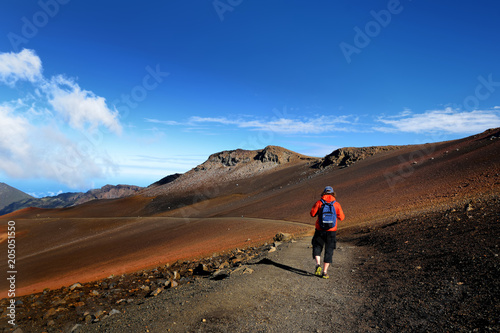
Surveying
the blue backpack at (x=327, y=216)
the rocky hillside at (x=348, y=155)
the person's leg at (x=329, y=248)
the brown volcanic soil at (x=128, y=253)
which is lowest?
the brown volcanic soil at (x=128, y=253)

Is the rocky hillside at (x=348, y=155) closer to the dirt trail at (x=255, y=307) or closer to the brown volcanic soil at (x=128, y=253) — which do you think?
the brown volcanic soil at (x=128, y=253)

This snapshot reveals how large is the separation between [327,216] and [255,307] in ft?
8.42

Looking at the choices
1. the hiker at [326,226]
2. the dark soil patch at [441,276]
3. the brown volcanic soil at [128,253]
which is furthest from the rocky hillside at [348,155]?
the hiker at [326,226]

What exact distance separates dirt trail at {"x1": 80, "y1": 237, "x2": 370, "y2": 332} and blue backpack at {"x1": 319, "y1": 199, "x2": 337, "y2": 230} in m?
1.22

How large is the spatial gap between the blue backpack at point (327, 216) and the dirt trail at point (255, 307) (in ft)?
4.01

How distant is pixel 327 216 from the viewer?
5.63 meters

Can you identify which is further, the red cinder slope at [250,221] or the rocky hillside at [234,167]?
the rocky hillside at [234,167]

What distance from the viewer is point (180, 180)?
90250mm

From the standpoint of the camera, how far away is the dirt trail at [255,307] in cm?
354

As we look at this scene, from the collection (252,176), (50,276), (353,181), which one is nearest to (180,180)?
(252,176)

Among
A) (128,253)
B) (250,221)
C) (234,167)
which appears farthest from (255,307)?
(234,167)

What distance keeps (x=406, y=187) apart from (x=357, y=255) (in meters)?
18.9

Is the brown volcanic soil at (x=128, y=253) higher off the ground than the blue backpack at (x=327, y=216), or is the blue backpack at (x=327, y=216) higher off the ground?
the blue backpack at (x=327, y=216)

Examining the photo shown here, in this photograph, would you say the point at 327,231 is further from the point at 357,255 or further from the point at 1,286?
the point at 1,286
